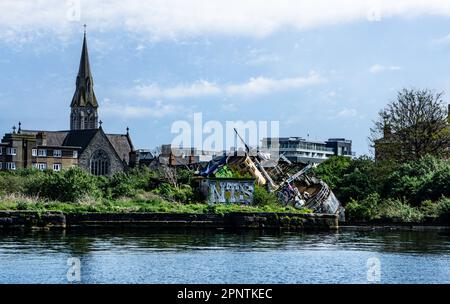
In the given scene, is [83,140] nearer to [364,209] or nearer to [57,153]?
[57,153]

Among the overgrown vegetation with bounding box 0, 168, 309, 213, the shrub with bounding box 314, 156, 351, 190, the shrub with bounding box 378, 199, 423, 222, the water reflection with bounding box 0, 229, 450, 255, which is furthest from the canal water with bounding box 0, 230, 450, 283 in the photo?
the shrub with bounding box 314, 156, 351, 190

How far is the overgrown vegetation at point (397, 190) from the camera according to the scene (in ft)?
190

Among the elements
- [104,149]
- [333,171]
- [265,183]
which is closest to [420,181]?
[265,183]

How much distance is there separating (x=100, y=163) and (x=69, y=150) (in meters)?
5.17

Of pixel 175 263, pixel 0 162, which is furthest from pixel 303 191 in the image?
pixel 0 162

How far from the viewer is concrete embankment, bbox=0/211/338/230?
47.6m

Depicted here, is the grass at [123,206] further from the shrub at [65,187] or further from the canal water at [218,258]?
the canal water at [218,258]

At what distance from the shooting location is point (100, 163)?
12850cm

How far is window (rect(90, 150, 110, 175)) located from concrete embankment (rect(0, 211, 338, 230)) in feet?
256

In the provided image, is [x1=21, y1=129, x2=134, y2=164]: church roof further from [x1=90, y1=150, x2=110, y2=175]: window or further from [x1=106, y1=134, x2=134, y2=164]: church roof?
[x1=90, y1=150, x2=110, y2=175]: window

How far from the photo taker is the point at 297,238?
145ft

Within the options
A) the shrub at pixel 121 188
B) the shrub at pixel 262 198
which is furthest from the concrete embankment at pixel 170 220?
the shrub at pixel 121 188
